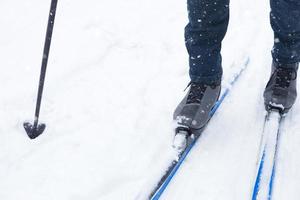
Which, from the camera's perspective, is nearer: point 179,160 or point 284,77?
point 179,160

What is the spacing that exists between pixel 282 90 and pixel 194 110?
530mm

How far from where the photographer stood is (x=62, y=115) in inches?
93.7

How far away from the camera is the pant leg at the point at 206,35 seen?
6.85ft

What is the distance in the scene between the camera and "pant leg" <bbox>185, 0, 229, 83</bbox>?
2088mm

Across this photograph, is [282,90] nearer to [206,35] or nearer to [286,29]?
[286,29]

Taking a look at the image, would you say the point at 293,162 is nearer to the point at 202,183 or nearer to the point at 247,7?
the point at 202,183

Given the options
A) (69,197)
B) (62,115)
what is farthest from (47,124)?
(69,197)

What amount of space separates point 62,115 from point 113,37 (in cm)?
106

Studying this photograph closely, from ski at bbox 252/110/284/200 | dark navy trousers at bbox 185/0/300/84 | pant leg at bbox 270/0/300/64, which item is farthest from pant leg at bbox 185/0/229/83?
ski at bbox 252/110/284/200

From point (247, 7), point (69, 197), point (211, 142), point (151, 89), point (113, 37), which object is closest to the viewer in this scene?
point (69, 197)

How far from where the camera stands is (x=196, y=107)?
2277 millimetres

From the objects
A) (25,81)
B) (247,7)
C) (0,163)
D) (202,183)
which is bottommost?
(202,183)

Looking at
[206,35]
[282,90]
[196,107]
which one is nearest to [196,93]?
[196,107]

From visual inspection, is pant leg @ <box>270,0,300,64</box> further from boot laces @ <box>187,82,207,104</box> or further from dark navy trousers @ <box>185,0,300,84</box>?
boot laces @ <box>187,82,207,104</box>
